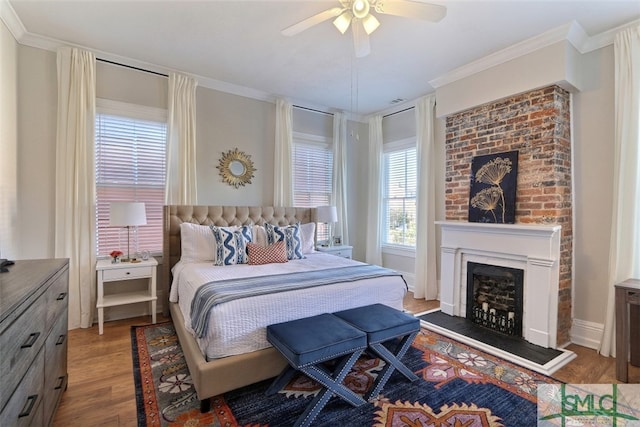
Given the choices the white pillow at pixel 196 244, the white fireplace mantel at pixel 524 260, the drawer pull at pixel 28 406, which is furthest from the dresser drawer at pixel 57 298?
the white fireplace mantel at pixel 524 260

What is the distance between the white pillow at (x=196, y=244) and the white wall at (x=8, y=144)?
1454 mm

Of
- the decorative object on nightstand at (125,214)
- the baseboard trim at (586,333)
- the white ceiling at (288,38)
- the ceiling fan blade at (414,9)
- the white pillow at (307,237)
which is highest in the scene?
the white ceiling at (288,38)

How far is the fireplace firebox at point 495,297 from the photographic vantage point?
3.23 meters

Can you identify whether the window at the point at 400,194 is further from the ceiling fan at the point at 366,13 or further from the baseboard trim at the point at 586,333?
the ceiling fan at the point at 366,13

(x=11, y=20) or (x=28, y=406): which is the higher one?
(x=11, y=20)

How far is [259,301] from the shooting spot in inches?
88.3

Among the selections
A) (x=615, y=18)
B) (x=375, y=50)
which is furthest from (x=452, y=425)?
(x=615, y=18)

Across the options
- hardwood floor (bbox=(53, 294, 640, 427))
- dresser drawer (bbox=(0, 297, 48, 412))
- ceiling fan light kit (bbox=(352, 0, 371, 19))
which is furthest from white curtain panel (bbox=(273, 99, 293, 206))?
dresser drawer (bbox=(0, 297, 48, 412))

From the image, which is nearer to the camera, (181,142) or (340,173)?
(181,142)

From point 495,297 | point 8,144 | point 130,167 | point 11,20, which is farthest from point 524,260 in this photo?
point 11,20

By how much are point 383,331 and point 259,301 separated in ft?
2.93

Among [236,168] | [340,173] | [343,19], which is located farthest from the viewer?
[340,173]

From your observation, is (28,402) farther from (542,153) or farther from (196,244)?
(542,153)

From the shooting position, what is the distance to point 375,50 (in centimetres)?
330
